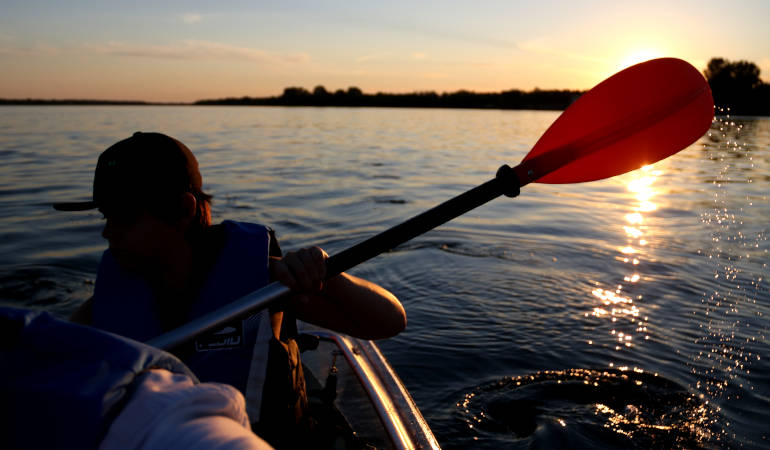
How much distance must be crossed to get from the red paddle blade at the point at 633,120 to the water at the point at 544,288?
1832 mm

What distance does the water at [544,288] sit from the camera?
153 inches

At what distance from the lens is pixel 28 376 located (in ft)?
2.74

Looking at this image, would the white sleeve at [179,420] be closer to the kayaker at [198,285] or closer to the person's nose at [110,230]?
the kayaker at [198,285]

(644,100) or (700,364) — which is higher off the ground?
(644,100)

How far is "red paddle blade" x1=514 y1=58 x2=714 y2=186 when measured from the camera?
262 centimetres

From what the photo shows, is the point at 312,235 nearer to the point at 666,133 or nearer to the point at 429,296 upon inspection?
the point at 429,296

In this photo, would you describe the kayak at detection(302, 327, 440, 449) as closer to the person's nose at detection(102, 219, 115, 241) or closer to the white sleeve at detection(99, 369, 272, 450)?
the person's nose at detection(102, 219, 115, 241)

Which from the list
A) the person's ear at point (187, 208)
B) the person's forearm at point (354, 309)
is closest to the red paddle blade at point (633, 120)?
the person's forearm at point (354, 309)

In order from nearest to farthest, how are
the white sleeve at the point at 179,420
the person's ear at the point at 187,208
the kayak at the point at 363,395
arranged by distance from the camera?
the white sleeve at the point at 179,420 → the person's ear at the point at 187,208 → the kayak at the point at 363,395

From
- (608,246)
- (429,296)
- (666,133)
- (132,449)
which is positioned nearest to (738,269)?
(608,246)

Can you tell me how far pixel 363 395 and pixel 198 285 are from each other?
1.26 m

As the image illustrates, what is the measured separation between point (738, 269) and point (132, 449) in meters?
7.91

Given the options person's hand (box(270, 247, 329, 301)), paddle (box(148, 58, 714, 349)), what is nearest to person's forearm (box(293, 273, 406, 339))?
person's hand (box(270, 247, 329, 301))

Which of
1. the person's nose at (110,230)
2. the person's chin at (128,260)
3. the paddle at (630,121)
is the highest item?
the paddle at (630,121)
